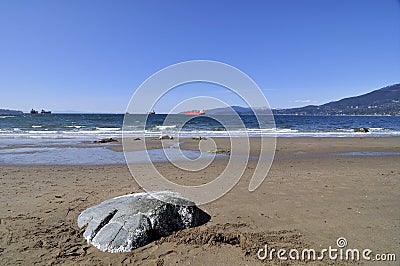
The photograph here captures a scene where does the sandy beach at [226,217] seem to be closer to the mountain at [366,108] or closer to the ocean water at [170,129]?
the ocean water at [170,129]

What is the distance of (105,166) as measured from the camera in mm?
10766

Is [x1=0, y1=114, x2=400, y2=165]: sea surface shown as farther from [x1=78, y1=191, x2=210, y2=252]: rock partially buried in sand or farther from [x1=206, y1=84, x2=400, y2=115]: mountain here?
[x1=206, y1=84, x2=400, y2=115]: mountain

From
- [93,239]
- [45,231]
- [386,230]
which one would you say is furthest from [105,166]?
[386,230]

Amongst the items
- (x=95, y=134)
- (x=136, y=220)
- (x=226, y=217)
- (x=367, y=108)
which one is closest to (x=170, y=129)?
(x=95, y=134)

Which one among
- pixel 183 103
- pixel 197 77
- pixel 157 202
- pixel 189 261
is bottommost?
pixel 189 261

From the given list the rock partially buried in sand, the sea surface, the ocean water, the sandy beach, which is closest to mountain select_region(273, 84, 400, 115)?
the ocean water

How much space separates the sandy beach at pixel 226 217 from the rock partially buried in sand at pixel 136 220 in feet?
0.47

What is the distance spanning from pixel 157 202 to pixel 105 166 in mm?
6968

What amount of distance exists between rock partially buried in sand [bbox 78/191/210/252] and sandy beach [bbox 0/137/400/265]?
5.6 inches

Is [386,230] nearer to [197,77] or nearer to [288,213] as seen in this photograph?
[288,213]

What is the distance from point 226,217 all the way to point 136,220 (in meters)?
1.96

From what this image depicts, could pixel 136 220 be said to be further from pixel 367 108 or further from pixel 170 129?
pixel 367 108

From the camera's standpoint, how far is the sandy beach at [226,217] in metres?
3.94

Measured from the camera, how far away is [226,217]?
532 centimetres
